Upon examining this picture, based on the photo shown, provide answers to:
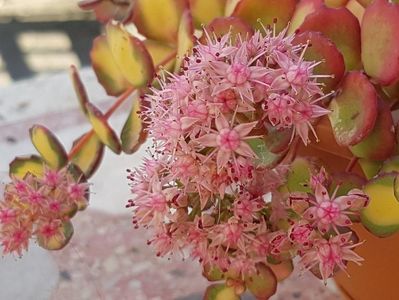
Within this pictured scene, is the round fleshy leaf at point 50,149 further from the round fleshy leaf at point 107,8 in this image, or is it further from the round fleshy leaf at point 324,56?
the round fleshy leaf at point 324,56

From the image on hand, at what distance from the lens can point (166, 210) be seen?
38cm

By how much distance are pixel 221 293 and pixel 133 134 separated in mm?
115

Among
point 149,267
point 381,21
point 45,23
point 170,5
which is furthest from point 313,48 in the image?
point 45,23

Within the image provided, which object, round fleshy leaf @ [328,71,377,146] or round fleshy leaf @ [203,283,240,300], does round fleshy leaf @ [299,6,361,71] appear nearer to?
round fleshy leaf @ [328,71,377,146]

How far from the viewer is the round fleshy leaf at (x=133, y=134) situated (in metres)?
0.48

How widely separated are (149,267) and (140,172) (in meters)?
0.26

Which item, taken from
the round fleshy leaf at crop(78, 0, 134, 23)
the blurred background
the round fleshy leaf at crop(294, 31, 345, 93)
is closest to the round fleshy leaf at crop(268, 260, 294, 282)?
the round fleshy leaf at crop(294, 31, 345, 93)

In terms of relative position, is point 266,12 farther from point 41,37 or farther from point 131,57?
point 41,37

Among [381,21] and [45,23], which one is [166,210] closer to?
[381,21]

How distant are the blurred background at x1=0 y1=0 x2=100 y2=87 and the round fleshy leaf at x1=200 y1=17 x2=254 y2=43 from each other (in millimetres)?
622

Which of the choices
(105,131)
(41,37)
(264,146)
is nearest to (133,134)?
(105,131)

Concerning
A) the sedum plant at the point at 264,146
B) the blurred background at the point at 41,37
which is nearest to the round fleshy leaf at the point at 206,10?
the sedum plant at the point at 264,146

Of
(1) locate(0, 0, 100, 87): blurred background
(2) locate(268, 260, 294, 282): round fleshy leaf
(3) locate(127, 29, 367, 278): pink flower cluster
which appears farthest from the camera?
(1) locate(0, 0, 100, 87): blurred background

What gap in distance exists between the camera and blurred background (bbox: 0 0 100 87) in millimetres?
1106
